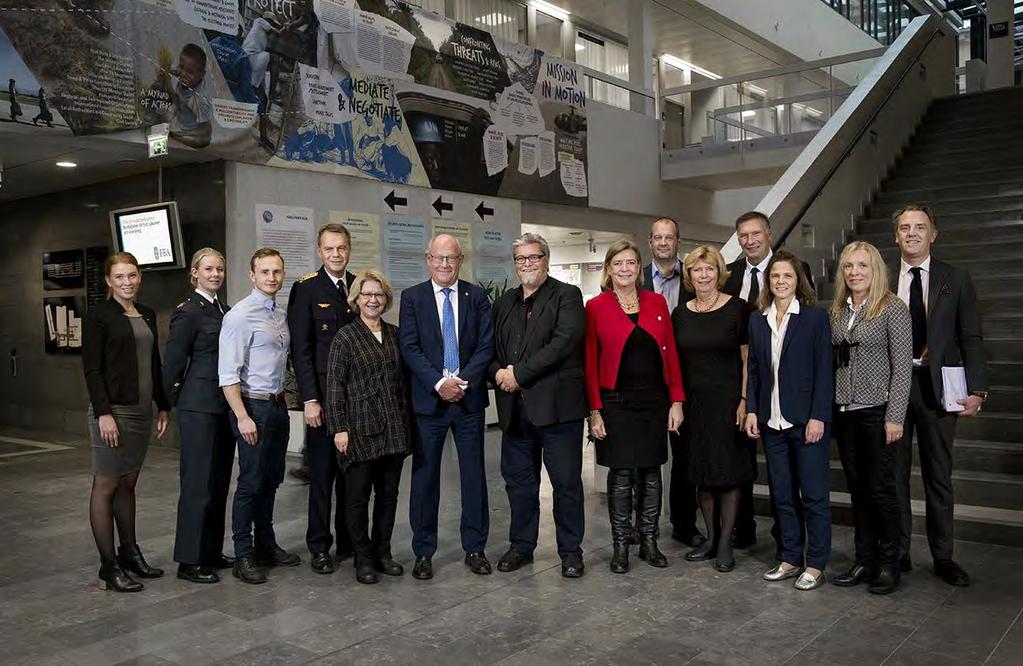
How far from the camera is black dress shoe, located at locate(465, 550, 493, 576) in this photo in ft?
12.9

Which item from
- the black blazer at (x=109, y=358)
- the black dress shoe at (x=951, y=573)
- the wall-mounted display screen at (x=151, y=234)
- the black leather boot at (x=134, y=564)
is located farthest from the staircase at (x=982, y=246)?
the wall-mounted display screen at (x=151, y=234)

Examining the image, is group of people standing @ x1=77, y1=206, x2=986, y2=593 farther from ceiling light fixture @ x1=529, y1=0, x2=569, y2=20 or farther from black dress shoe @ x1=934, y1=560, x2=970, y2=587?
ceiling light fixture @ x1=529, y1=0, x2=569, y2=20

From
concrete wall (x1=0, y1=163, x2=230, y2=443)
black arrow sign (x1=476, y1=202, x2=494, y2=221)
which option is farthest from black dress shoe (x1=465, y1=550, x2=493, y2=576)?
black arrow sign (x1=476, y1=202, x2=494, y2=221)

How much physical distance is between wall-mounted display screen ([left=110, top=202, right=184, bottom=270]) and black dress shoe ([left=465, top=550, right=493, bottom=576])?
4.47m

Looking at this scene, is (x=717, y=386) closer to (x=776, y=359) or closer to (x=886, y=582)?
(x=776, y=359)

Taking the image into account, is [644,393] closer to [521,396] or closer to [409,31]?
[521,396]

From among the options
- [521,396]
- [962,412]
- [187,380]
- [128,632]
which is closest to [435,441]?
[521,396]

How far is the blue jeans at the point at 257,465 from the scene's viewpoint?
3.88 meters

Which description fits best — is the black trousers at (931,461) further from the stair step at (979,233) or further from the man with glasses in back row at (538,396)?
the stair step at (979,233)

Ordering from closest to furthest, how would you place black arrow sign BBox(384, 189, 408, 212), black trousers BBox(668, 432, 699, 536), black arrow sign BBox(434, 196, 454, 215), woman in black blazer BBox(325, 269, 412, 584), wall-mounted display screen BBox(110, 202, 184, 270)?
woman in black blazer BBox(325, 269, 412, 584) < black trousers BBox(668, 432, 699, 536) < wall-mounted display screen BBox(110, 202, 184, 270) < black arrow sign BBox(384, 189, 408, 212) < black arrow sign BBox(434, 196, 454, 215)

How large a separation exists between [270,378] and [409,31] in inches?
235

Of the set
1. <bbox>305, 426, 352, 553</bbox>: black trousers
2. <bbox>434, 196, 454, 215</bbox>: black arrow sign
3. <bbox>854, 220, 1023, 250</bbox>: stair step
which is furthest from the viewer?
<bbox>434, 196, 454, 215</bbox>: black arrow sign

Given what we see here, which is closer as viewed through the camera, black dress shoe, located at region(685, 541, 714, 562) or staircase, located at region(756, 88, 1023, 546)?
black dress shoe, located at region(685, 541, 714, 562)

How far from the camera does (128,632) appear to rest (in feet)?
10.8
